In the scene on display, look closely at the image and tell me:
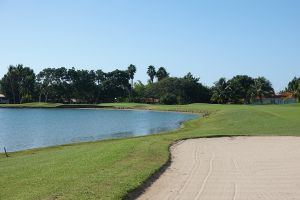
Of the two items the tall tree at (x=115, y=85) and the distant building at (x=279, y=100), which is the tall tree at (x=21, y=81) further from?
the distant building at (x=279, y=100)

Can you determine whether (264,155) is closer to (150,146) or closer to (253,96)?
(150,146)

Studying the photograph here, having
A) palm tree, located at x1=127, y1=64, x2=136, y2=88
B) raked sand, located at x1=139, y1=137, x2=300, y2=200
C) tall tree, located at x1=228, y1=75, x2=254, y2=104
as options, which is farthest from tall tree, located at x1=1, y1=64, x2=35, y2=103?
raked sand, located at x1=139, y1=137, x2=300, y2=200

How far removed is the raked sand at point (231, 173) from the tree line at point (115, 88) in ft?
367

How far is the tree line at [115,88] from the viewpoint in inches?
5571

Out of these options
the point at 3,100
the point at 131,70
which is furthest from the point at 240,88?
the point at 3,100

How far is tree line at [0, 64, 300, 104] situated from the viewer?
141500mm

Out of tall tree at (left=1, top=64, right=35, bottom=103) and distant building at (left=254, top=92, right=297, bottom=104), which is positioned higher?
tall tree at (left=1, top=64, right=35, bottom=103)

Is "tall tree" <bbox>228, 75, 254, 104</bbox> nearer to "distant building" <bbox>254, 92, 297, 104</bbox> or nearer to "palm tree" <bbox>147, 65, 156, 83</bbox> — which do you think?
"distant building" <bbox>254, 92, 297, 104</bbox>

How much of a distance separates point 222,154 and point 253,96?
126 metres

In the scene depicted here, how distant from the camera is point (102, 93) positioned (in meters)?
160

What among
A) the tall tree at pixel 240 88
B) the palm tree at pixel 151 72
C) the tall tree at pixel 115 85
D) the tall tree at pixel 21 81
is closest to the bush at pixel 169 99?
the tall tree at pixel 240 88

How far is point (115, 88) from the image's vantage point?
162 m

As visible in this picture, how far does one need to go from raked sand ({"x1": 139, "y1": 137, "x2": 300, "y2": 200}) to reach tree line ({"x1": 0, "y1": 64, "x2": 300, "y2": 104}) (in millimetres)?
111826

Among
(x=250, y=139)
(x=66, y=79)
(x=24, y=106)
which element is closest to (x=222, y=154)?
(x=250, y=139)
